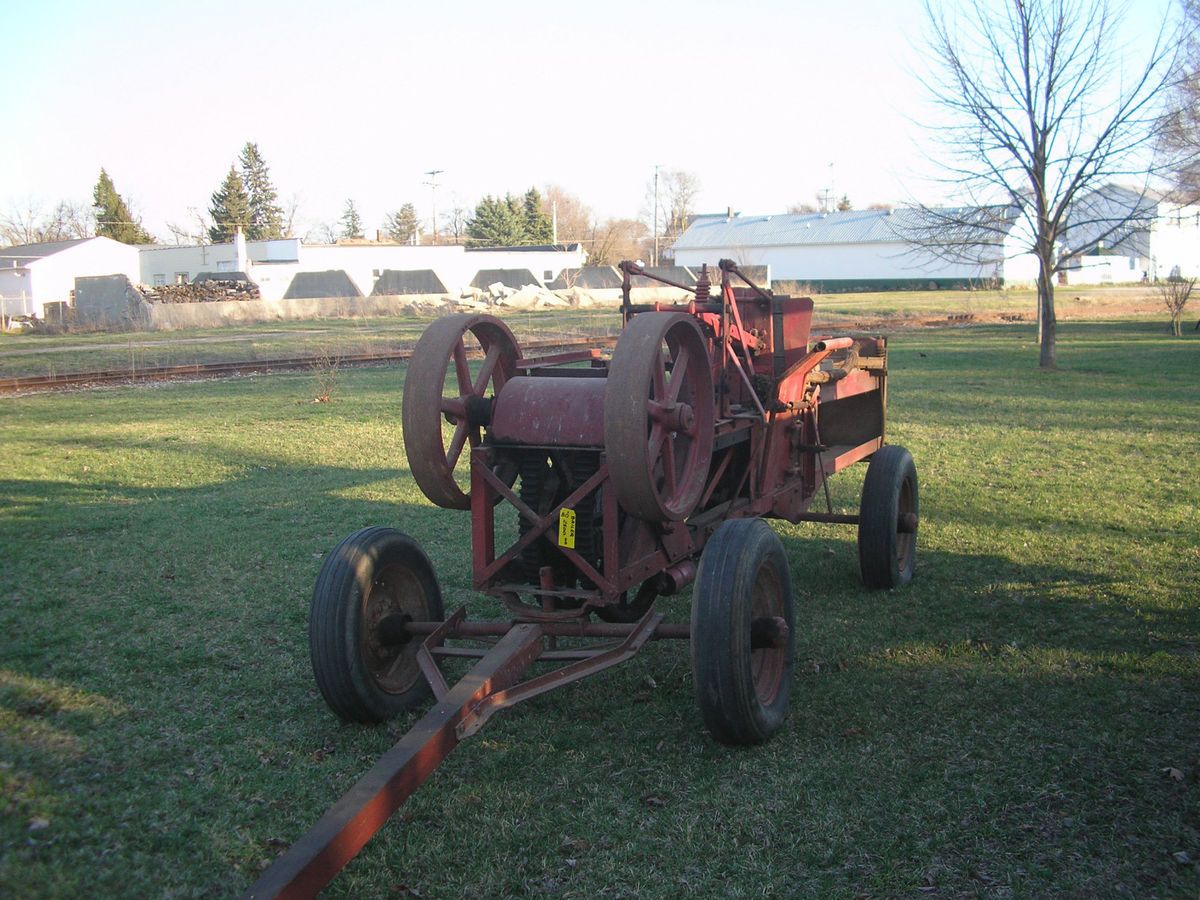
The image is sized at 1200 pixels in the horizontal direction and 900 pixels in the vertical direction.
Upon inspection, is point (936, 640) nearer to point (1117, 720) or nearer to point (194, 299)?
point (1117, 720)

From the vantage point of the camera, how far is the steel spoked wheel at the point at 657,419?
174 inches

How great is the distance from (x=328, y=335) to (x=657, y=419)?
29227 millimetres

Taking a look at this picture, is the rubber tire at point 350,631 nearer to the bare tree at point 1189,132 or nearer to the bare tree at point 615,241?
the bare tree at point 1189,132

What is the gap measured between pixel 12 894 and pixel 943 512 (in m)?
7.80

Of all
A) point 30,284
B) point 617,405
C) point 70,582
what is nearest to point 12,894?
point 617,405

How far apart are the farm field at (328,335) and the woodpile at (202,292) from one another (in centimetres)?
847

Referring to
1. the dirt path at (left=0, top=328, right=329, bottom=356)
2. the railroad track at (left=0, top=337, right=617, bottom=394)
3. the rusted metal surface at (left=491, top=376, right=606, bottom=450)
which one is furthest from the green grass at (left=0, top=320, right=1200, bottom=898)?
the dirt path at (left=0, top=328, right=329, bottom=356)

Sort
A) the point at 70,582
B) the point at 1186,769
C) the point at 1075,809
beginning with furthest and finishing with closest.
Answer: the point at 70,582
the point at 1186,769
the point at 1075,809

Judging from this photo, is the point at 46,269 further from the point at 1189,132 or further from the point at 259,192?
the point at 1189,132

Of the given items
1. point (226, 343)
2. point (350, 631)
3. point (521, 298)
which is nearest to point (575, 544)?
point (350, 631)

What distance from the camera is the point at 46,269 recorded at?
55.8m

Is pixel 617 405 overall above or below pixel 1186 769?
above

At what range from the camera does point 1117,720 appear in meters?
4.93

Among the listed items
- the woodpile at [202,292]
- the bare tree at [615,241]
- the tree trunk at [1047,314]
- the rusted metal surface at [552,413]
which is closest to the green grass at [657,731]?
the rusted metal surface at [552,413]
